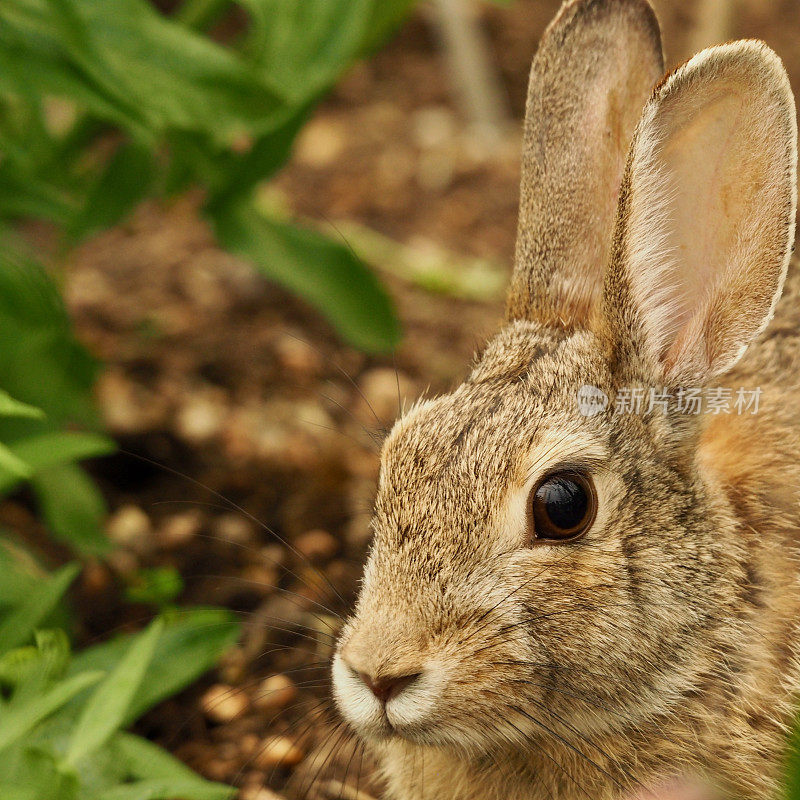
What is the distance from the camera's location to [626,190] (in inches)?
119

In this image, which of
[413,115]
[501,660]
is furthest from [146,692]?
[413,115]

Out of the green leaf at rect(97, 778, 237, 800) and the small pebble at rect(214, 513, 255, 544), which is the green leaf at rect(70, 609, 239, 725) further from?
the small pebble at rect(214, 513, 255, 544)

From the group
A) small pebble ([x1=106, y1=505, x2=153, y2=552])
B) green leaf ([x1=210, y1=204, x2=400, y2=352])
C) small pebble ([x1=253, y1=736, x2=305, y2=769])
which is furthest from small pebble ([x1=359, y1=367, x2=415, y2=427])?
small pebble ([x1=253, y1=736, x2=305, y2=769])

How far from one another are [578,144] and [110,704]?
2191mm

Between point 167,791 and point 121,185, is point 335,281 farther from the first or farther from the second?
point 167,791

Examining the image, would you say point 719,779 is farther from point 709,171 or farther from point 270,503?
point 270,503

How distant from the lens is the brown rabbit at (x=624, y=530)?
2902mm

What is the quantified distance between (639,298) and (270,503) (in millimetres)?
2342

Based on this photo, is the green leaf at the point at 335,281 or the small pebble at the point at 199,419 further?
the small pebble at the point at 199,419

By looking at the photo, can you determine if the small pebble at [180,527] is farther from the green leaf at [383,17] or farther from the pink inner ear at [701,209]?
the pink inner ear at [701,209]

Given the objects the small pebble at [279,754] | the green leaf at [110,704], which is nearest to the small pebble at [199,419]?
the small pebble at [279,754]

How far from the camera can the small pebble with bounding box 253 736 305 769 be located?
3750mm

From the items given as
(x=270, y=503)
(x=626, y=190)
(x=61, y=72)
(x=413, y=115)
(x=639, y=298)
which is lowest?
(x=270, y=503)

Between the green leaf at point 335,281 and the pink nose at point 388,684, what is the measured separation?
2206 mm
